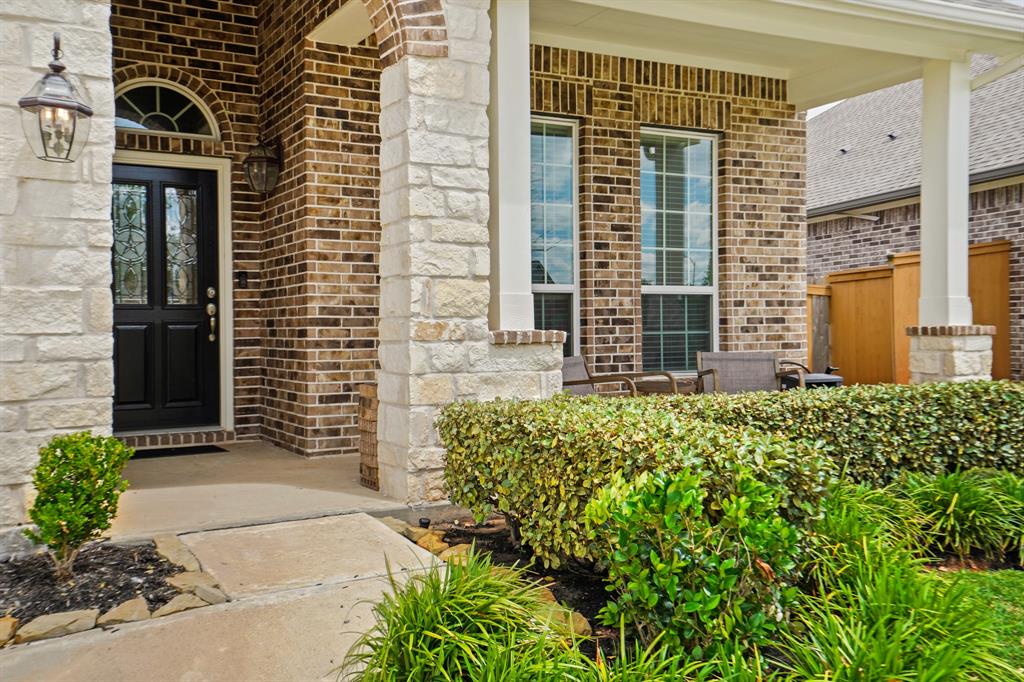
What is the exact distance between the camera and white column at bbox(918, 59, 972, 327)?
6.96 meters

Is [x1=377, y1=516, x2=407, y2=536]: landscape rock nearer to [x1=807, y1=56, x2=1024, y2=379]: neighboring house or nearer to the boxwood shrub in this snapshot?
the boxwood shrub

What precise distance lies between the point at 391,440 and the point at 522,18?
2.65 m

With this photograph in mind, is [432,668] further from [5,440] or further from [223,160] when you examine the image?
[223,160]

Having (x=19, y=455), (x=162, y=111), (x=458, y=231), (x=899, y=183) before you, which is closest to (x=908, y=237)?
(x=899, y=183)

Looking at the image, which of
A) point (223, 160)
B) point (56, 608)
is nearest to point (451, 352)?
point (56, 608)

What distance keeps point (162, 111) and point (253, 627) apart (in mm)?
5122

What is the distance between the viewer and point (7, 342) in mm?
3795

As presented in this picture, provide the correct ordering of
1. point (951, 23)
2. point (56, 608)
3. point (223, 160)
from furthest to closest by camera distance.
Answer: point (223, 160), point (951, 23), point (56, 608)

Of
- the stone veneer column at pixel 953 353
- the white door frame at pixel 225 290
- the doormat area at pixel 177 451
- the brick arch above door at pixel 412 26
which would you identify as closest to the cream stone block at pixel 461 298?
the brick arch above door at pixel 412 26

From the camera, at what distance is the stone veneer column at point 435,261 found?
4.75m

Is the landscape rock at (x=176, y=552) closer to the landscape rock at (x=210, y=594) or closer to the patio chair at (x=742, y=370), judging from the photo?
the landscape rock at (x=210, y=594)

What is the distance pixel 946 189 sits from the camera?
6945 mm

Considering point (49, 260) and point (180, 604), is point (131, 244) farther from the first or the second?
point (180, 604)

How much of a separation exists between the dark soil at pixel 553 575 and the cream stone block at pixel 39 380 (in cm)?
186
